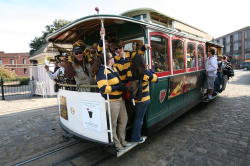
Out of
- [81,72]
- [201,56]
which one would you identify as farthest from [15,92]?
[201,56]

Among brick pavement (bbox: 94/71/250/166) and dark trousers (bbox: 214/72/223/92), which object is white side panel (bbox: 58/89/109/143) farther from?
dark trousers (bbox: 214/72/223/92)

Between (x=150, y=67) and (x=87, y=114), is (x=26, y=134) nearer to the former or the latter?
(x=87, y=114)

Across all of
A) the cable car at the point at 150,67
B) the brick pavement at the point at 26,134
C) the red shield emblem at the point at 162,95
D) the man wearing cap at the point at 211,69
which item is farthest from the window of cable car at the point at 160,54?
the brick pavement at the point at 26,134

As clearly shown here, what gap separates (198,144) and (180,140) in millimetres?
410

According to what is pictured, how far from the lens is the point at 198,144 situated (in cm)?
381

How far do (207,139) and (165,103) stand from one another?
1290 mm

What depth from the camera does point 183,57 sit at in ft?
16.8


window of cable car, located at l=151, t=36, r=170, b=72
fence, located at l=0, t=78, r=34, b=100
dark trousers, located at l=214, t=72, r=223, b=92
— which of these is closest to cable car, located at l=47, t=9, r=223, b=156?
window of cable car, located at l=151, t=36, r=170, b=72

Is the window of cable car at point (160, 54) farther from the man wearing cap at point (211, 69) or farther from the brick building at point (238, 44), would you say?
the brick building at point (238, 44)

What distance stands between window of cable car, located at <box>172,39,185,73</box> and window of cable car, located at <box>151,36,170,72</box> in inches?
15.0

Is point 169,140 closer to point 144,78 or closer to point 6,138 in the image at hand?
point 144,78

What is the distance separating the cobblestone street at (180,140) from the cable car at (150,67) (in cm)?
40

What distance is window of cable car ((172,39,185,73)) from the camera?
4605mm

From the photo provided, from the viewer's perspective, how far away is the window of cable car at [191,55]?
214 inches
